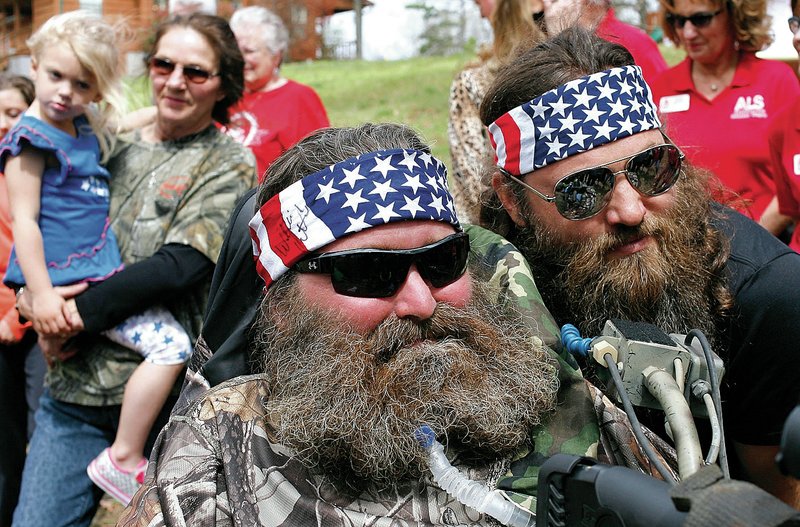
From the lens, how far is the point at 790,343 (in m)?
2.30

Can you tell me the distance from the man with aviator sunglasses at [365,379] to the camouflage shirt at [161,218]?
1.15m

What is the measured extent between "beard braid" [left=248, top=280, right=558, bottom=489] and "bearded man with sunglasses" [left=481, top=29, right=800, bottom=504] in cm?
43

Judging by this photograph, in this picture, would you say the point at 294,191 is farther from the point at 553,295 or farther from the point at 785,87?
the point at 785,87

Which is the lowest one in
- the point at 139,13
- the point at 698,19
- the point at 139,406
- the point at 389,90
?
the point at 389,90

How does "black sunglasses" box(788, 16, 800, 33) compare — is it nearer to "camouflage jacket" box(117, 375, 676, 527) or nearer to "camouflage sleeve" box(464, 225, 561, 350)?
"camouflage sleeve" box(464, 225, 561, 350)

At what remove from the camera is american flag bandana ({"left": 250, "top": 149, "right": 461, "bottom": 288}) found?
2.09 metres

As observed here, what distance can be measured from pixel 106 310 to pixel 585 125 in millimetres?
1994

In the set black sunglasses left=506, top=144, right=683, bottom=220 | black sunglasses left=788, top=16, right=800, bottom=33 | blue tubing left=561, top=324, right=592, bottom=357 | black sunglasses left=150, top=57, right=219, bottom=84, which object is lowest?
blue tubing left=561, top=324, right=592, bottom=357

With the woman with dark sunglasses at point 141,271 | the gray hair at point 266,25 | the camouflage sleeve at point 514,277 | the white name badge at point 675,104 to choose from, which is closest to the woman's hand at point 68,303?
the woman with dark sunglasses at point 141,271

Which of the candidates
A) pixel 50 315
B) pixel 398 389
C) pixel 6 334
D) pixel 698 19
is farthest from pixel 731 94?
pixel 6 334

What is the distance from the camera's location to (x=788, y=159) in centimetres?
354

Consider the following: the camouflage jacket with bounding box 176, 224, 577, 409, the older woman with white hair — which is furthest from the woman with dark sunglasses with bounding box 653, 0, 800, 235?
the older woman with white hair

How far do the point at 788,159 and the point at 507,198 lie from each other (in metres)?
1.53

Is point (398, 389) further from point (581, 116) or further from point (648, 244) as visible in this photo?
point (581, 116)
